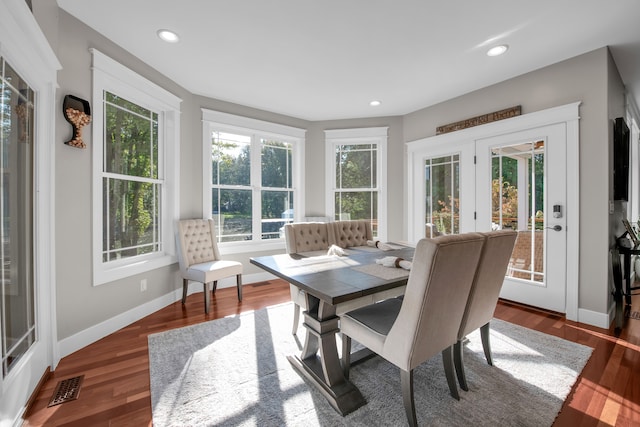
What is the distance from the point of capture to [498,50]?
9.01 ft

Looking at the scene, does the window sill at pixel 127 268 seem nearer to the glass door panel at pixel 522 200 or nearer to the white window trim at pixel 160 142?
the white window trim at pixel 160 142

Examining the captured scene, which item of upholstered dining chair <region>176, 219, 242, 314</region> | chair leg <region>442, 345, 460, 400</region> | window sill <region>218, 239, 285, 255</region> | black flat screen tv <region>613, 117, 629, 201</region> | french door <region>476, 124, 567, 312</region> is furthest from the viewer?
window sill <region>218, 239, 285, 255</region>

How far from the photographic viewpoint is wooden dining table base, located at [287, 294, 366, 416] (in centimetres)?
168

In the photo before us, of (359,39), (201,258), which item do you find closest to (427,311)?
(359,39)

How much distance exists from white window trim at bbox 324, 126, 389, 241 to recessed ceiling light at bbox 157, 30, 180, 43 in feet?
8.86

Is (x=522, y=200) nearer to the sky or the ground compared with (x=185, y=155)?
nearer to the ground

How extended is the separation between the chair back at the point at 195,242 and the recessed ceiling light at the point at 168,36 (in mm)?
1917

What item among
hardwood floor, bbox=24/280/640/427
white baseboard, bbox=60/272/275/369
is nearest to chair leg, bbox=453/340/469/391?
hardwood floor, bbox=24/280/640/427

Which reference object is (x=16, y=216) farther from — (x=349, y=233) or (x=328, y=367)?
(x=349, y=233)

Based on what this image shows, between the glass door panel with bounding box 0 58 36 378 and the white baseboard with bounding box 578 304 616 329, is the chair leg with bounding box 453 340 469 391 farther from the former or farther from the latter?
the glass door panel with bounding box 0 58 36 378

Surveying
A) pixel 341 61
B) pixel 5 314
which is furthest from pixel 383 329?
pixel 341 61

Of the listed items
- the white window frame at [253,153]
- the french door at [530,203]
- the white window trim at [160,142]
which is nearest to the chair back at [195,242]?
the white window trim at [160,142]

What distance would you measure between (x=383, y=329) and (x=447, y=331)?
0.35 meters

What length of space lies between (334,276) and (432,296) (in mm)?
694
